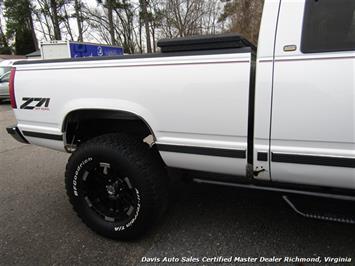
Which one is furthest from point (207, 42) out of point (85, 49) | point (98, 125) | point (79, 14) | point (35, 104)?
point (79, 14)

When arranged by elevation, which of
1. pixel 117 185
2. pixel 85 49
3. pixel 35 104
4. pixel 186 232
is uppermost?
pixel 85 49

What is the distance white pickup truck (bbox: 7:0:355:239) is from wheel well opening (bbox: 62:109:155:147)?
18 millimetres

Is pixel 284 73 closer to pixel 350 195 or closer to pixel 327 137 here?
pixel 327 137

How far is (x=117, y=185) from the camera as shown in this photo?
243 centimetres

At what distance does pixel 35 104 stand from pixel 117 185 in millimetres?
999

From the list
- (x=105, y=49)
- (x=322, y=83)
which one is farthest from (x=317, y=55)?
(x=105, y=49)

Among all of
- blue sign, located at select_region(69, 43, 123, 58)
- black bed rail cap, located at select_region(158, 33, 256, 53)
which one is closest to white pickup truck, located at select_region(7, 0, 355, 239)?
black bed rail cap, located at select_region(158, 33, 256, 53)

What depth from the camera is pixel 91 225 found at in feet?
8.41

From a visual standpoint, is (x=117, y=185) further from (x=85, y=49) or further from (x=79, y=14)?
(x=79, y=14)

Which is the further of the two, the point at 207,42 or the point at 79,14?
the point at 79,14

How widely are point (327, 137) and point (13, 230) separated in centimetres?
273

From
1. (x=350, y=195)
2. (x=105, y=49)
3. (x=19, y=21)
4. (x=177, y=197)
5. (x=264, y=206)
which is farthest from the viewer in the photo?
(x=19, y=21)

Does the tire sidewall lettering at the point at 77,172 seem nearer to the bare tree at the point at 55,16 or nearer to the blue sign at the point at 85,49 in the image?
the blue sign at the point at 85,49

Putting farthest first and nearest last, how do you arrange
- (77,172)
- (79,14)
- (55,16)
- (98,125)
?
(55,16) → (79,14) → (98,125) → (77,172)
